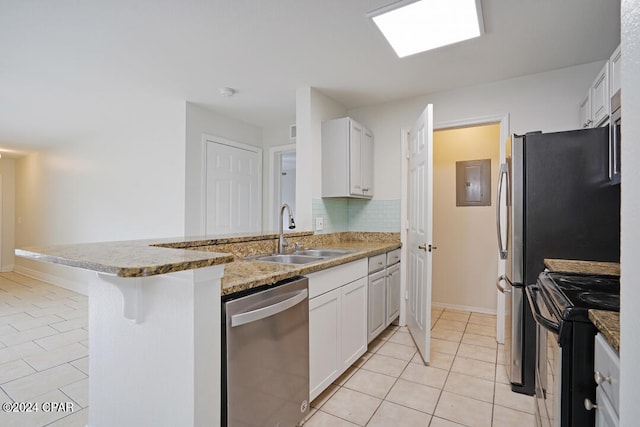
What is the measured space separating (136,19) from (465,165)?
3360 millimetres

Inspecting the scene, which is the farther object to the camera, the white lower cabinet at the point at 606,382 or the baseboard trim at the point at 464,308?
the baseboard trim at the point at 464,308

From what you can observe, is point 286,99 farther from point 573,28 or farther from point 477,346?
point 477,346

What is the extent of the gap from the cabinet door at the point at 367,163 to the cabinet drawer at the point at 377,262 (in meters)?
0.75

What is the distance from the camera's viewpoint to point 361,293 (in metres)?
2.42

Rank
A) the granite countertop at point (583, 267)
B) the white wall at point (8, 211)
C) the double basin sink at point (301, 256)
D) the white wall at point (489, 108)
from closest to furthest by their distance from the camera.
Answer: the granite countertop at point (583, 267), the double basin sink at point (301, 256), the white wall at point (489, 108), the white wall at point (8, 211)

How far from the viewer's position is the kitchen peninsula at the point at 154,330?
102 cm

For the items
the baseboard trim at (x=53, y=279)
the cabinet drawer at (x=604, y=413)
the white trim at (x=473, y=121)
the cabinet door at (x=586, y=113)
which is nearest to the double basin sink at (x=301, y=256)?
the cabinet drawer at (x=604, y=413)

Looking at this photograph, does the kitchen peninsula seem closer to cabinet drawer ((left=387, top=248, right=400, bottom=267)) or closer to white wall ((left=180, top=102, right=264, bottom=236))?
cabinet drawer ((left=387, top=248, right=400, bottom=267))

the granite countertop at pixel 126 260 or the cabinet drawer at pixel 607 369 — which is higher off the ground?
the granite countertop at pixel 126 260

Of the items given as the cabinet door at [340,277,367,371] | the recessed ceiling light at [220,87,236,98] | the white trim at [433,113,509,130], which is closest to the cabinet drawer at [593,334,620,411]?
the cabinet door at [340,277,367,371]

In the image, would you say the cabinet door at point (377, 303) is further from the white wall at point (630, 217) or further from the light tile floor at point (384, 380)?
the white wall at point (630, 217)

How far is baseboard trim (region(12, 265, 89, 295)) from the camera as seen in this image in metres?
4.68

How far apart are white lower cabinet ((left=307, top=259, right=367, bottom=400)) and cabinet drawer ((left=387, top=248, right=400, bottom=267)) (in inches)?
22.5

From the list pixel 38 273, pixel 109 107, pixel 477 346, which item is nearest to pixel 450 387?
pixel 477 346
